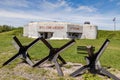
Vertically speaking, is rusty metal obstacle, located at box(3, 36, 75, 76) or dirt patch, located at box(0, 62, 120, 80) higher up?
rusty metal obstacle, located at box(3, 36, 75, 76)

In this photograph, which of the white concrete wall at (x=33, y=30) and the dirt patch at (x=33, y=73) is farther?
the white concrete wall at (x=33, y=30)

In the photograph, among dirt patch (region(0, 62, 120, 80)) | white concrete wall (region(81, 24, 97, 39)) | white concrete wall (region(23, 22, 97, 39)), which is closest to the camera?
dirt patch (region(0, 62, 120, 80))

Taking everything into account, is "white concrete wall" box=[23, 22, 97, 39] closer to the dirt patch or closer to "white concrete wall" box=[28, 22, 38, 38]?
"white concrete wall" box=[28, 22, 38, 38]

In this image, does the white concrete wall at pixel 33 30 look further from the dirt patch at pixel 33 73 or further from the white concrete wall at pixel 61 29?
the dirt patch at pixel 33 73

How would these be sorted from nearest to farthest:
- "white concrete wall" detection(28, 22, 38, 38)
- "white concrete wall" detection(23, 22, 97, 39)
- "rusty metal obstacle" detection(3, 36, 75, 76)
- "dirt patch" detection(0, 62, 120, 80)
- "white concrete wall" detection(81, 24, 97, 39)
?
"dirt patch" detection(0, 62, 120, 80) → "rusty metal obstacle" detection(3, 36, 75, 76) → "white concrete wall" detection(23, 22, 97, 39) → "white concrete wall" detection(81, 24, 97, 39) → "white concrete wall" detection(28, 22, 38, 38)

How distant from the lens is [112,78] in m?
10.6

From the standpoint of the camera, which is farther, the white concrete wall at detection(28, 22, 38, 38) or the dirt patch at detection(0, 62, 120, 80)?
the white concrete wall at detection(28, 22, 38, 38)

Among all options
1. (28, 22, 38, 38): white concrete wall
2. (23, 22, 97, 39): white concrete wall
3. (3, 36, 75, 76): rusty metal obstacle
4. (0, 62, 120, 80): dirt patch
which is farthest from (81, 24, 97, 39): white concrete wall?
(0, 62, 120, 80): dirt patch

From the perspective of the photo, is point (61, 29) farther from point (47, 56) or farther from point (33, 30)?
point (47, 56)

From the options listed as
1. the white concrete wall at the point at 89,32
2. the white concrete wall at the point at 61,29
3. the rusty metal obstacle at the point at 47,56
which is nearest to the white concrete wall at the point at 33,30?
the white concrete wall at the point at 61,29

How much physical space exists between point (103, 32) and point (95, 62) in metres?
62.6

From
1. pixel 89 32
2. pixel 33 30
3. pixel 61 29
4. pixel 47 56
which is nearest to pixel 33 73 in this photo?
pixel 47 56

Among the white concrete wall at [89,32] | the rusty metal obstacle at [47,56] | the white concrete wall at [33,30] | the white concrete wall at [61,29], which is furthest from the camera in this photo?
the white concrete wall at [33,30]

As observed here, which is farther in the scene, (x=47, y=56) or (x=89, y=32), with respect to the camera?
(x=89, y=32)
